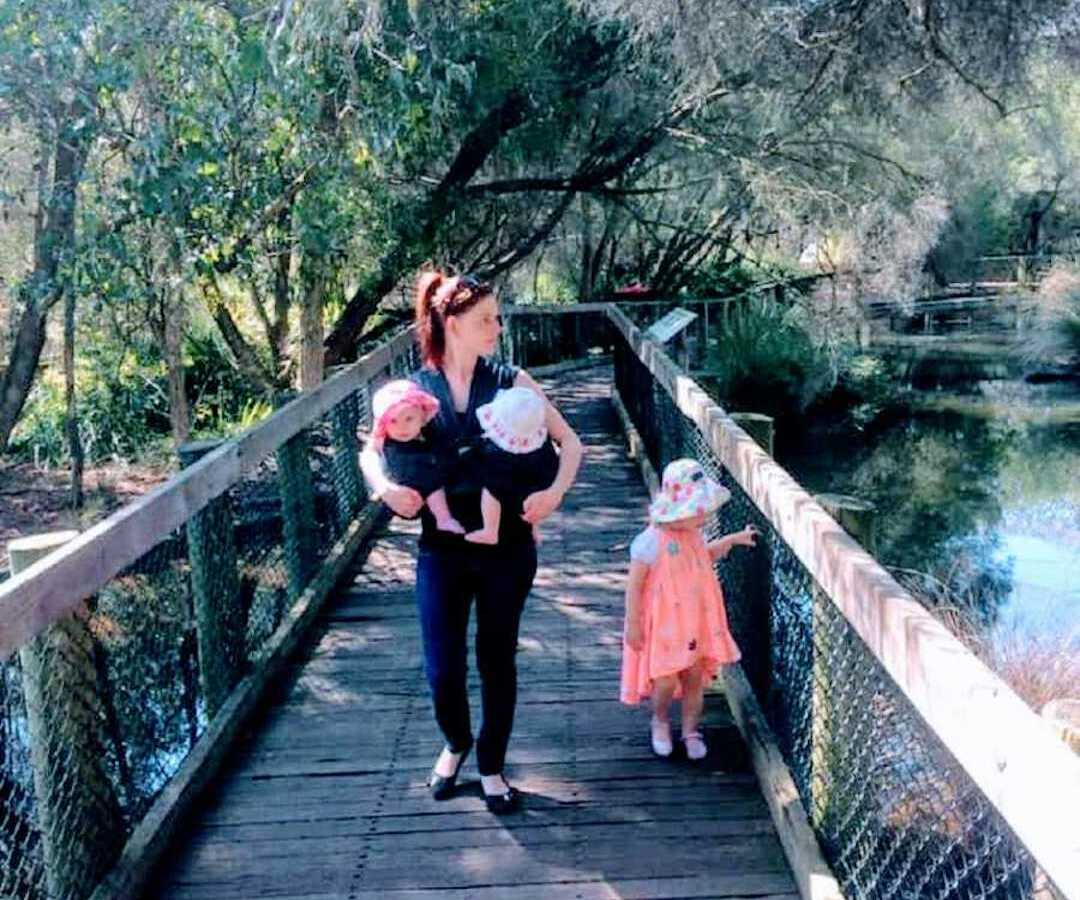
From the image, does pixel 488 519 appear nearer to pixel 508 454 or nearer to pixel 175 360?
pixel 508 454

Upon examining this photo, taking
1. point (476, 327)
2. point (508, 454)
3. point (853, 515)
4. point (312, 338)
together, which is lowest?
point (853, 515)

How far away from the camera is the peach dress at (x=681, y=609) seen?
3.32m

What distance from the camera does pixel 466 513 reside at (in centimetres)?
303

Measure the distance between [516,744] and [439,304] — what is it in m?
1.43

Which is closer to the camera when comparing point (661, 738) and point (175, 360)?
point (661, 738)

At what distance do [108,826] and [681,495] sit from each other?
65.3 inches

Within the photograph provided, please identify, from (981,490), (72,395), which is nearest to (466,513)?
(72,395)

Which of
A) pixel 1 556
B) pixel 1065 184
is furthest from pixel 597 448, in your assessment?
pixel 1065 184

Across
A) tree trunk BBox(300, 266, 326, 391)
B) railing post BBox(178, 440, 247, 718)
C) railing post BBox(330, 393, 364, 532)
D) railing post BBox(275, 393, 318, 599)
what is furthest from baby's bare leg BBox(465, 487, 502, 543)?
tree trunk BBox(300, 266, 326, 391)

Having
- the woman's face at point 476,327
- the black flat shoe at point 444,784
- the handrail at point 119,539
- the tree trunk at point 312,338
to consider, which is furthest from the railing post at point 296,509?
the tree trunk at point 312,338

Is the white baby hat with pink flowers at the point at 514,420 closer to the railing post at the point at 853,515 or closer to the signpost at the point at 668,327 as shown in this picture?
the railing post at the point at 853,515

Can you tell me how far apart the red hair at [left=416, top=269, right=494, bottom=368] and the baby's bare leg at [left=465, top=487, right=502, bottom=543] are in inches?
15.9

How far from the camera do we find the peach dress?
3.32 metres

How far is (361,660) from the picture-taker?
4.48 metres
